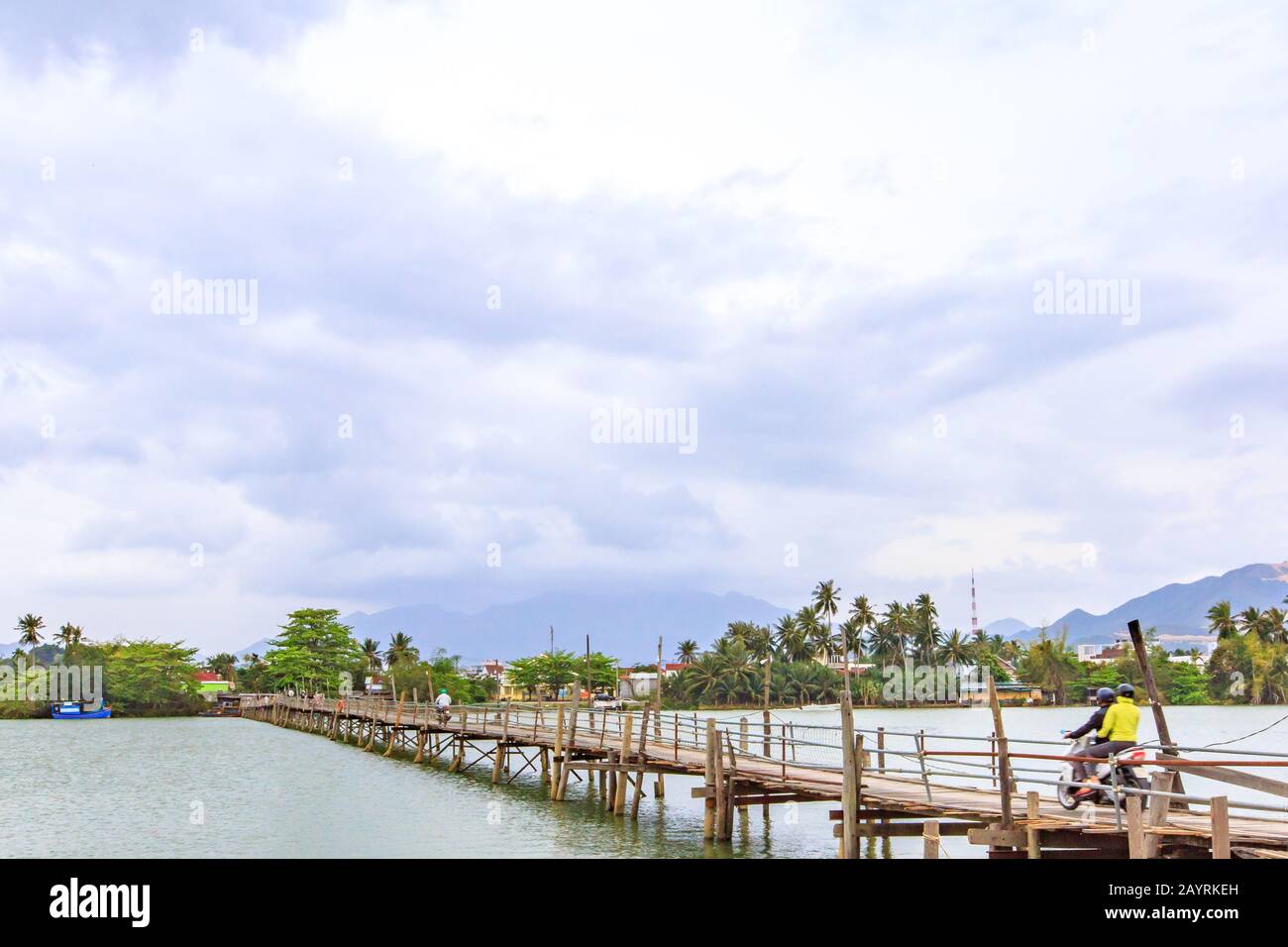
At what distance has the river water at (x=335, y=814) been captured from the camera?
27.1 meters

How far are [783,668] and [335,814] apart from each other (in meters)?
92.8

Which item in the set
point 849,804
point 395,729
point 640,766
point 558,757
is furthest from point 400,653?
point 849,804

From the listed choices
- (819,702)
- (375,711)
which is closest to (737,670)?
(819,702)

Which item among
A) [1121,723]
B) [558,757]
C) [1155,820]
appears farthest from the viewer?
[558,757]

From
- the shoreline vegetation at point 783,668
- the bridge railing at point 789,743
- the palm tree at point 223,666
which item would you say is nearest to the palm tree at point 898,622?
the shoreline vegetation at point 783,668

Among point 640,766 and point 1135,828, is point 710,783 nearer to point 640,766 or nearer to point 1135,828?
point 640,766

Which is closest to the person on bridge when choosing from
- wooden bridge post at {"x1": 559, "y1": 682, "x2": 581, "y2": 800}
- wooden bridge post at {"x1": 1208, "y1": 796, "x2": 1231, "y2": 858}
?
wooden bridge post at {"x1": 1208, "y1": 796, "x2": 1231, "y2": 858}

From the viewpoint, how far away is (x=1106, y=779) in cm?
1611

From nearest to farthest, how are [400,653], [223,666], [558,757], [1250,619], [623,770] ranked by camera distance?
[623,770] < [558,757] < [1250,619] < [400,653] < [223,666]

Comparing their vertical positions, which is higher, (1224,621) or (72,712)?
(1224,621)
